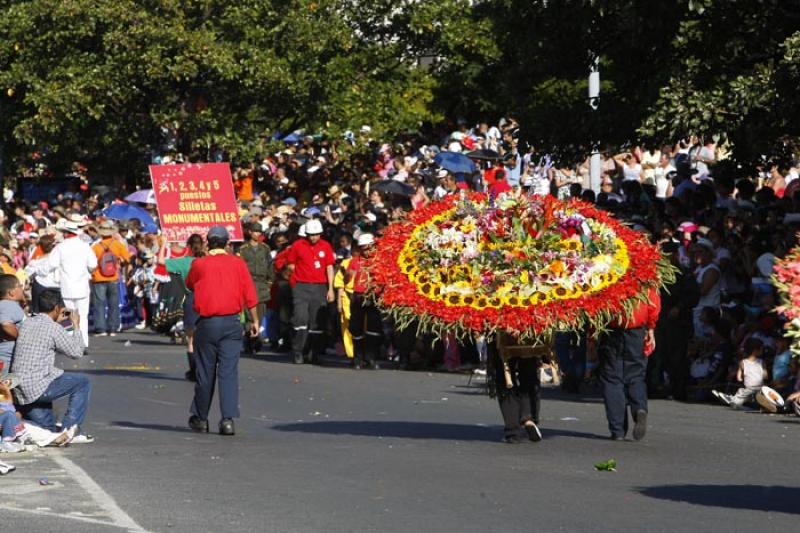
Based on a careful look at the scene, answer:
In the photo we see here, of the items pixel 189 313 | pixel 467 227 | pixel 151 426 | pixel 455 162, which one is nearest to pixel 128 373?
pixel 189 313

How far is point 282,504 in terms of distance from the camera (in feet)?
36.3

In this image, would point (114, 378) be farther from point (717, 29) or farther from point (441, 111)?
point (441, 111)

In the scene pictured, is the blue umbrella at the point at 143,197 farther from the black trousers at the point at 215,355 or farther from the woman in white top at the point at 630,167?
the black trousers at the point at 215,355

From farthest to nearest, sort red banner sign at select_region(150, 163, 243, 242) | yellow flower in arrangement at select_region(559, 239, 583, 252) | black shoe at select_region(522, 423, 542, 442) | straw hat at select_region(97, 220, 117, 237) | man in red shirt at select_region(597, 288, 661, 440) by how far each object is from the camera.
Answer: straw hat at select_region(97, 220, 117, 237), red banner sign at select_region(150, 163, 243, 242), man in red shirt at select_region(597, 288, 661, 440), black shoe at select_region(522, 423, 542, 442), yellow flower in arrangement at select_region(559, 239, 583, 252)

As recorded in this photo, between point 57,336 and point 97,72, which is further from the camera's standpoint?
point 97,72

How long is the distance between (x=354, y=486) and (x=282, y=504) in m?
0.95

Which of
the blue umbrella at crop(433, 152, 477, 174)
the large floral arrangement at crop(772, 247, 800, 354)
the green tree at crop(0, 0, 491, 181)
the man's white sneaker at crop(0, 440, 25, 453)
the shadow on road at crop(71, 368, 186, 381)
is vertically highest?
the green tree at crop(0, 0, 491, 181)

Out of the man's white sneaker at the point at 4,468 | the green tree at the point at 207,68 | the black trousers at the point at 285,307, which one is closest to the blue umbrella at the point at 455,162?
the green tree at the point at 207,68

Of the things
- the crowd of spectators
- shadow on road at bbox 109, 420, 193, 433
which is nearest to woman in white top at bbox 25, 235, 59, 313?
the crowd of spectators

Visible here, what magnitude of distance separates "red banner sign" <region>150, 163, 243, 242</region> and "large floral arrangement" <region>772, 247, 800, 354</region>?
18813 mm

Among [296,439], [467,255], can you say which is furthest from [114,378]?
[467,255]

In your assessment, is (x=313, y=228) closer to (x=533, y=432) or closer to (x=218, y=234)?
(x=218, y=234)

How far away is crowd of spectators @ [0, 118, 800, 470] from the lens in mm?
19391

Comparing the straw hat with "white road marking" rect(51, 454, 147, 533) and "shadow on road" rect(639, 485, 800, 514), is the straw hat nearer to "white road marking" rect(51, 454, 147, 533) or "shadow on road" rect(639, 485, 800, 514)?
"white road marking" rect(51, 454, 147, 533)
